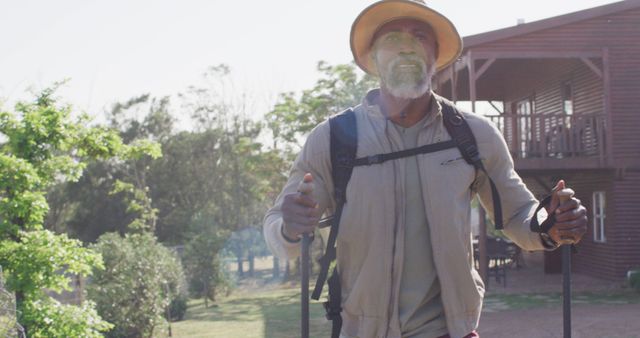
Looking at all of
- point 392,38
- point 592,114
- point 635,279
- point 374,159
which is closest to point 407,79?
point 392,38

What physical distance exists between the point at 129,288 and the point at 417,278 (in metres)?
12.0

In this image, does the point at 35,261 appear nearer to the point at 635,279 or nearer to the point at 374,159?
the point at 374,159

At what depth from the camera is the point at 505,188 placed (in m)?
2.95

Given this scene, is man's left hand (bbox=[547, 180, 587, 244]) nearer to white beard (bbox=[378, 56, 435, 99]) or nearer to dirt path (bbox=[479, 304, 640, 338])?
white beard (bbox=[378, 56, 435, 99])

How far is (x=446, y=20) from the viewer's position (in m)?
3.00

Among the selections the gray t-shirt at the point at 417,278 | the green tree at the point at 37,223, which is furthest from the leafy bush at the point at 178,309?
the gray t-shirt at the point at 417,278

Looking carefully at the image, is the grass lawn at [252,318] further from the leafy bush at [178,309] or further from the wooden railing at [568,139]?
the wooden railing at [568,139]

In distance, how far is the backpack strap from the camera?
2.75 m

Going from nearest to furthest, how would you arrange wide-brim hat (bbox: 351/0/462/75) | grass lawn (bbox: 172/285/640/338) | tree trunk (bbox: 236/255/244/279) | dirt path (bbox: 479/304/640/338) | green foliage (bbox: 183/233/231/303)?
1. wide-brim hat (bbox: 351/0/462/75)
2. dirt path (bbox: 479/304/640/338)
3. grass lawn (bbox: 172/285/640/338)
4. green foliage (bbox: 183/233/231/303)
5. tree trunk (bbox: 236/255/244/279)

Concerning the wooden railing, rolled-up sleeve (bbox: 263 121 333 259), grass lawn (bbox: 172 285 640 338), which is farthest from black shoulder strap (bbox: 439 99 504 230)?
the wooden railing

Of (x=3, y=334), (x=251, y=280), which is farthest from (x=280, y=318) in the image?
(x=251, y=280)

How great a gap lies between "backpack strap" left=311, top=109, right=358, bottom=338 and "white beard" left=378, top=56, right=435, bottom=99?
20 centimetres

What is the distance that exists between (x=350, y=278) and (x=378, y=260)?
0.15 meters

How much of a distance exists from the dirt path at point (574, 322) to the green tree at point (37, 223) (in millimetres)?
6147
